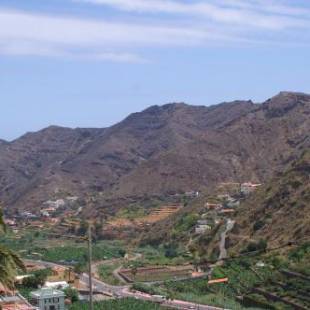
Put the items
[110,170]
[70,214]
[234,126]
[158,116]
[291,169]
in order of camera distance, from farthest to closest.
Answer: [158,116]
[110,170]
[234,126]
[70,214]
[291,169]

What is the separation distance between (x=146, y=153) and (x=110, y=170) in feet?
52.8

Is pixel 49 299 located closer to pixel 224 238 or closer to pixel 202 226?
pixel 224 238

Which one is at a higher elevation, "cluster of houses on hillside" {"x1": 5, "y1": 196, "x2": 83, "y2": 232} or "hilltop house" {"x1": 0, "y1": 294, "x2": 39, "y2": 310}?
"hilltop house" {"x1": 0, "y1": 294, "x2": 39, "y2": 310}

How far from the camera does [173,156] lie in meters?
125

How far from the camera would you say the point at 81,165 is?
154m

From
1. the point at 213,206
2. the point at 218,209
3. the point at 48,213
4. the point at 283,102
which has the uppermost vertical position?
the point at 283,102

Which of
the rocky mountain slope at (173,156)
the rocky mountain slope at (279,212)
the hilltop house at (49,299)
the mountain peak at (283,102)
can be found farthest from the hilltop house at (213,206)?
the mountain peak at (283,102)

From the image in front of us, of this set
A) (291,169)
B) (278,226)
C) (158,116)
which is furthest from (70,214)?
(158,116)

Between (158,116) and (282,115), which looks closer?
(282,115)

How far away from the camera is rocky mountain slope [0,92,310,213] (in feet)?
391

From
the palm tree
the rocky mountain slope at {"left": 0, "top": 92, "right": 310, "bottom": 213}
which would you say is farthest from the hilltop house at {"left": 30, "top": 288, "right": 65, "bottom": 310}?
the rocky mountain slope at {"left": 0, "top": 92, "right": 310, "bottom": 213}

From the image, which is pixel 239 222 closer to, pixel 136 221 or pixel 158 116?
pixel 136 221

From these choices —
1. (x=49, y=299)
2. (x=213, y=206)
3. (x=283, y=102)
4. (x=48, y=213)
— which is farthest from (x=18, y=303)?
(x=283, y=102)

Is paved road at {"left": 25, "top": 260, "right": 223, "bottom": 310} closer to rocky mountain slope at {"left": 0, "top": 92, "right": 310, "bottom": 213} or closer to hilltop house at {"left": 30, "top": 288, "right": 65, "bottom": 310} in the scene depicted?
hilltop house at {"left": 30, "top": 288, "right": 65, "bottom": 310}
